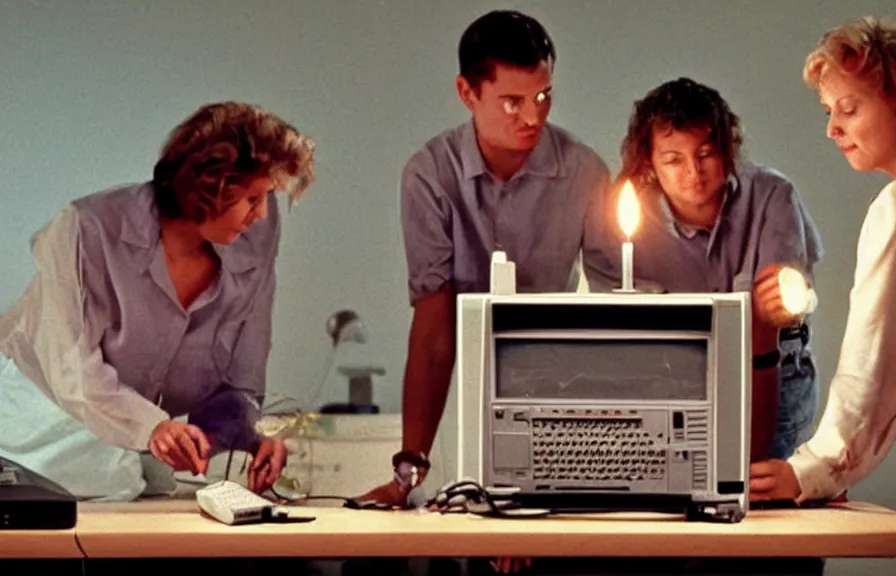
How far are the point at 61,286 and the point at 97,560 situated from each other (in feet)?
2.90

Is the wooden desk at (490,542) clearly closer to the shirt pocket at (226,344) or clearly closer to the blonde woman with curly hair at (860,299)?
the blonde woman with curly hair at (860,299)

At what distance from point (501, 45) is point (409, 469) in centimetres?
98

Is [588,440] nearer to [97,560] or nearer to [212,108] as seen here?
[97,560]

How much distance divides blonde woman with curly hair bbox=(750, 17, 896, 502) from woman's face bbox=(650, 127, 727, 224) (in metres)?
0.30

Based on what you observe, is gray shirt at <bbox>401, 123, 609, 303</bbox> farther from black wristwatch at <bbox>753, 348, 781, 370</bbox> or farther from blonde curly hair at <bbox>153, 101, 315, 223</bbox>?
black wristwatch at <bbox>753, 348, 781, 370</bbox>

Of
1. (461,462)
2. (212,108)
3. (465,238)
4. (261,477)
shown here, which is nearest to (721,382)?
(461,462)

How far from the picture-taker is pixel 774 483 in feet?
10.1

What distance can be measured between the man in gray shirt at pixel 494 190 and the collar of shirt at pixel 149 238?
1.22ft

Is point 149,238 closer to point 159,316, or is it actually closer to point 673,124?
point 159,316

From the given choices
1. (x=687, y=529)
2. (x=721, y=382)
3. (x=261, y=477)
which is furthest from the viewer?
(x=261, y=477)

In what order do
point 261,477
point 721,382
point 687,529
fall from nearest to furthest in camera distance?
point 687,529 < point 721,382 < point 261,477

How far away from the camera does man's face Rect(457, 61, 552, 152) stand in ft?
11.2

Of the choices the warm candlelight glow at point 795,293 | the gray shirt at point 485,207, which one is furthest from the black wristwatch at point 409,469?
the warm candlelight glow at point 795,293

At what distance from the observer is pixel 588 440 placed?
2.79m
